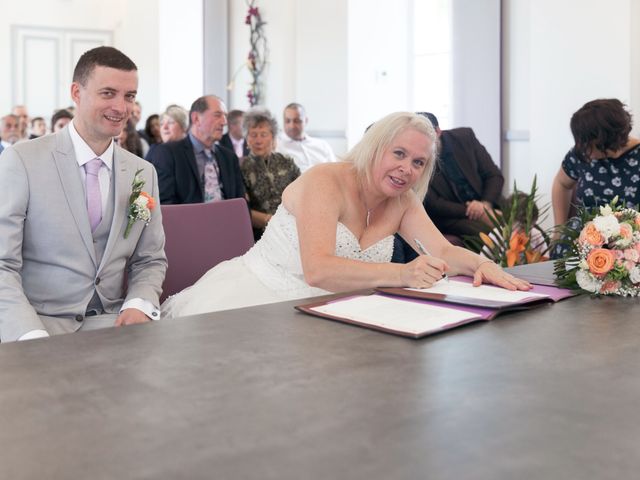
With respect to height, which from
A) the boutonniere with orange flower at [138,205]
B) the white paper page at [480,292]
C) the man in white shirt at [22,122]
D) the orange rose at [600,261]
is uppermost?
the man in white shirt at [22,122]

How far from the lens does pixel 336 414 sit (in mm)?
1171

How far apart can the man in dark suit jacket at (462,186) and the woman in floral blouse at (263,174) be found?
0.96 m

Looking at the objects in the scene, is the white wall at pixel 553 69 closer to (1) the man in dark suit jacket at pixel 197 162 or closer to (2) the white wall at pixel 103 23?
(1) the man in dark suit jacket at pixel 197 162

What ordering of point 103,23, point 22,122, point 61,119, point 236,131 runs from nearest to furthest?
point 61,119 < point 236,131 < point 22,122 < point 103,23

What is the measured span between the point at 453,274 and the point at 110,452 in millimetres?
1753

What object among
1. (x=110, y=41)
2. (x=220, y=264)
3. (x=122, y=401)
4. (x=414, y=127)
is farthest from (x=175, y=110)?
(x=110, y=41)

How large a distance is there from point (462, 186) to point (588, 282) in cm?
348

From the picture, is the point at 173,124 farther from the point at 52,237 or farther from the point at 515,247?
the point at 52,237

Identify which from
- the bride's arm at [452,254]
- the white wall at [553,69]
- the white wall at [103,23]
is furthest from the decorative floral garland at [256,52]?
the bride's arm at [452,254]

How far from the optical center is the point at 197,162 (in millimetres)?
5410

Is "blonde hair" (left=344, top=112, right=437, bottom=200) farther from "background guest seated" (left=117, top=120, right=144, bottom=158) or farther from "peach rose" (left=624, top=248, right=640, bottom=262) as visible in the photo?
"background guest seated" (left=117, top=120, right=144, bottom=158)

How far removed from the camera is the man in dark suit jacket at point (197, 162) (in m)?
5.23

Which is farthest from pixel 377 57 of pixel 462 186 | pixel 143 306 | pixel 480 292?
pixel 480 292

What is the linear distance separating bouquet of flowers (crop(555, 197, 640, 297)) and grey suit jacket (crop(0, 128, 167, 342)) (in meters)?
1.30
